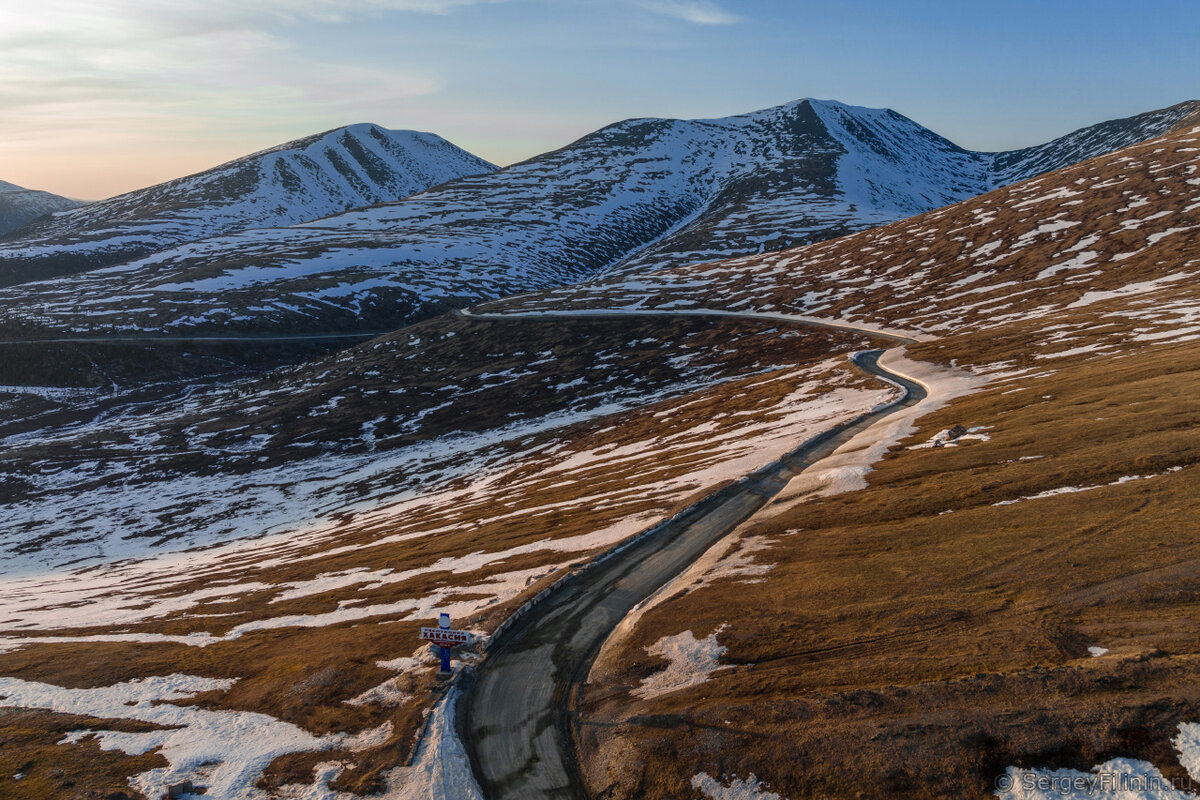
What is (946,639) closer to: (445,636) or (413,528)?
(445,636)

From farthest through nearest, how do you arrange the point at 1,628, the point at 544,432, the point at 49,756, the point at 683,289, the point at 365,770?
the point at 683,289 → the point at 544,432 → the point at 1,628 → the point at 49,756 → the point at 365,770

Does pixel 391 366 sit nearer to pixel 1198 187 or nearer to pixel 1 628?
pixel 1 628

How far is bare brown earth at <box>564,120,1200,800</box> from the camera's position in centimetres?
1842

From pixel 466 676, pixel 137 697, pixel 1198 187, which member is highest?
pixel 1198 187

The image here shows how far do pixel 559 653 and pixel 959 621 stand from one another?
1408 centimetres

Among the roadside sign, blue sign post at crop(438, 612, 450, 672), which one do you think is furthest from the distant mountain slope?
blue sign post at crop(438, 612, 450, 672)

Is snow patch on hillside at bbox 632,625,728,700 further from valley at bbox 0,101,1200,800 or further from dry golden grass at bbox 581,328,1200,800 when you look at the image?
dry golden grass at bbox 581,328,1200,800

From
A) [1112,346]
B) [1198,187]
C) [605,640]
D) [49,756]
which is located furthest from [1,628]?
[1198,187]

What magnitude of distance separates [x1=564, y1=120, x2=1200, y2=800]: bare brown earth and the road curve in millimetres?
1136

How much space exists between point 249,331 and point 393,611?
6303 inches

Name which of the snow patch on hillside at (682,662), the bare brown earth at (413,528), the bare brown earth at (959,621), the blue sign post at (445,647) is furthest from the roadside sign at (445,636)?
the snow patch on hillside at (682,662)

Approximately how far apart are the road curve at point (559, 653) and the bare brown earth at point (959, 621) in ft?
3.73

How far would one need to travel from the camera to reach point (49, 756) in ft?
85.1

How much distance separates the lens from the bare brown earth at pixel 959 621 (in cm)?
1842
